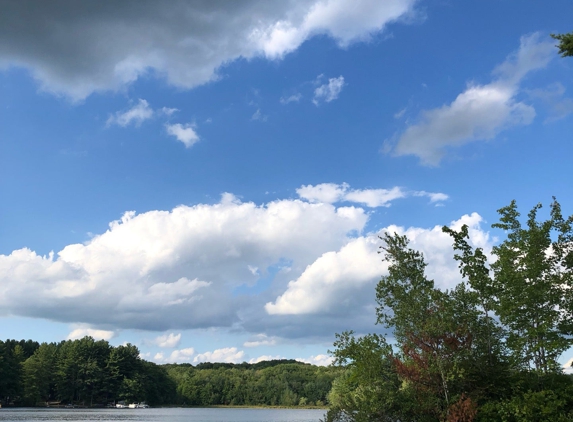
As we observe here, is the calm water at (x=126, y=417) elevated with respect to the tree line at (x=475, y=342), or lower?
lower

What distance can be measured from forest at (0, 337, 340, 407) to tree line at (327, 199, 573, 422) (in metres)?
83.8

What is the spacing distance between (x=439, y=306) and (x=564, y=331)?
14.2ft

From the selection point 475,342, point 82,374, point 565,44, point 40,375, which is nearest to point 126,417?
point 40,375

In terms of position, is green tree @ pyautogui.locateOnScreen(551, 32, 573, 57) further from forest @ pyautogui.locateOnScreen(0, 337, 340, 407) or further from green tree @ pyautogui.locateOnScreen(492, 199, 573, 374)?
forest @ pyautogui.locateOnScreen(0, 337, 340, 407)

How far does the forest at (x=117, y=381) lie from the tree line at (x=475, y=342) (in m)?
83.8

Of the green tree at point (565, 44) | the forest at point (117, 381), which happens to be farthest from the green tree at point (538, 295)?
the forest at point (117, 381)

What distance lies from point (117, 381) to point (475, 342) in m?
119

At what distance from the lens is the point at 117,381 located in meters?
125

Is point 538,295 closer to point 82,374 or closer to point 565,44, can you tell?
point 565,44

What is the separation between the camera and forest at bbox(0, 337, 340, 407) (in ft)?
346

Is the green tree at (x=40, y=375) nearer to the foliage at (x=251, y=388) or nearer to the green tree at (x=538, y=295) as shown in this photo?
the foliage at (x=251, y=388)

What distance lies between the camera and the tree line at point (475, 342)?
18453 millimetres

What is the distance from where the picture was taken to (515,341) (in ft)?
61.8

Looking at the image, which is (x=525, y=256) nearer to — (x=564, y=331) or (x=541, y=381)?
(x=564, y=331)
